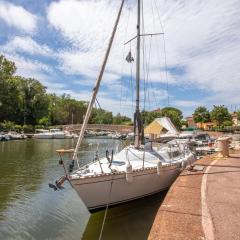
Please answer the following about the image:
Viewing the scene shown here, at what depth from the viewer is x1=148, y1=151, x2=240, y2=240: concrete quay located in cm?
658

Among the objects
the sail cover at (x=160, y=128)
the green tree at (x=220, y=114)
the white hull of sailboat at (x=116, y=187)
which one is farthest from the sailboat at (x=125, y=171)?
the green tree at (x=220, y=114)

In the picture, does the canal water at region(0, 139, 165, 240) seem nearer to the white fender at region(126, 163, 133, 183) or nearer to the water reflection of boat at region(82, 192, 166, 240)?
the water reflection of boat at region(82, 192, 166, 240)

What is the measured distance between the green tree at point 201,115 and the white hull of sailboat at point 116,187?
318 feet

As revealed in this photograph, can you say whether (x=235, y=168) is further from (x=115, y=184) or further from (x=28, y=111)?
(x=28, y=111)

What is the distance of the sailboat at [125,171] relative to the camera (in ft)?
36.1

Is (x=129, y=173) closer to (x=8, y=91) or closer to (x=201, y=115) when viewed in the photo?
(x=8, y=91)

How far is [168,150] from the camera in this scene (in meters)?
16.5

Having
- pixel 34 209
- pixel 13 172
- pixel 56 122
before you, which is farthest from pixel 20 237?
pixel 56 122

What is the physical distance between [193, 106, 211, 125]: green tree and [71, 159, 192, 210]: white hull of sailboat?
9707 cm

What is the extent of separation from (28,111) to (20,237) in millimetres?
77733

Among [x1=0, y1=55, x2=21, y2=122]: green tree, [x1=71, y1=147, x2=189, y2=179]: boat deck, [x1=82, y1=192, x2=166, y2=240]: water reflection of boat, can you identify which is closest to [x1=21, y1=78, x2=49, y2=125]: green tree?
[x1=0, y1=55, x2=21, y2=122]: green tree

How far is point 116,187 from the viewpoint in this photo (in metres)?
11.8

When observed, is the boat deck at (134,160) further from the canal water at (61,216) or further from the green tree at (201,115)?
the green tree at (201,115)

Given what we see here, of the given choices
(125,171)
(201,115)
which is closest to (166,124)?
(125,171)
